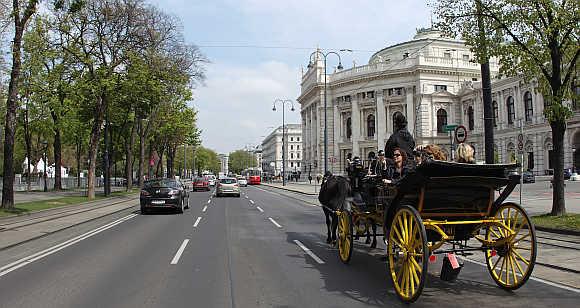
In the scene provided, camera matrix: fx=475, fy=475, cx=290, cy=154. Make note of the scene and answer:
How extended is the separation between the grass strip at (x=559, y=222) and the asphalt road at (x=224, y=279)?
5268mm

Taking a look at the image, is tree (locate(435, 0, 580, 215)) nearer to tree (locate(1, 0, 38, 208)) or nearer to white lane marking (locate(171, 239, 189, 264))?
white lane marking (locate(171, 239, 189, 264))

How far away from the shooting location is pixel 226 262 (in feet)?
29.0

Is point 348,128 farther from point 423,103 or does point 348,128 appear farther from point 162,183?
point 162,183

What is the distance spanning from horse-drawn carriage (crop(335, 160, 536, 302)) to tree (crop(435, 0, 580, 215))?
848 centimetres

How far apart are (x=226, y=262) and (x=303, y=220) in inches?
332

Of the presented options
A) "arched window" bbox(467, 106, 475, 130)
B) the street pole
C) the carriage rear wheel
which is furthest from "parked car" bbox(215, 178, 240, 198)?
"arched window" bbox(467, 106, 475, 130)

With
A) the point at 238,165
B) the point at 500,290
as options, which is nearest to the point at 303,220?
the point at 500,290

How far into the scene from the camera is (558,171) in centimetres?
1402

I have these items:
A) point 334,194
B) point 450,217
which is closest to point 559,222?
point 334,194

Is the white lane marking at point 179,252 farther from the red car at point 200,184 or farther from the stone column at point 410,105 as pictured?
the stone column at point 410,105

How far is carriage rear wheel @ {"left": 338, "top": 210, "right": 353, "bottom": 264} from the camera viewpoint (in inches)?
328

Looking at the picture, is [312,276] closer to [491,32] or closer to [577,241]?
[577,241]

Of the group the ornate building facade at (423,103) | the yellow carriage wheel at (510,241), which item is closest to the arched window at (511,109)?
the ornate building facade at (423,103)

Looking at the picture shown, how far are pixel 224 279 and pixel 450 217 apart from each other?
3.50 meters
